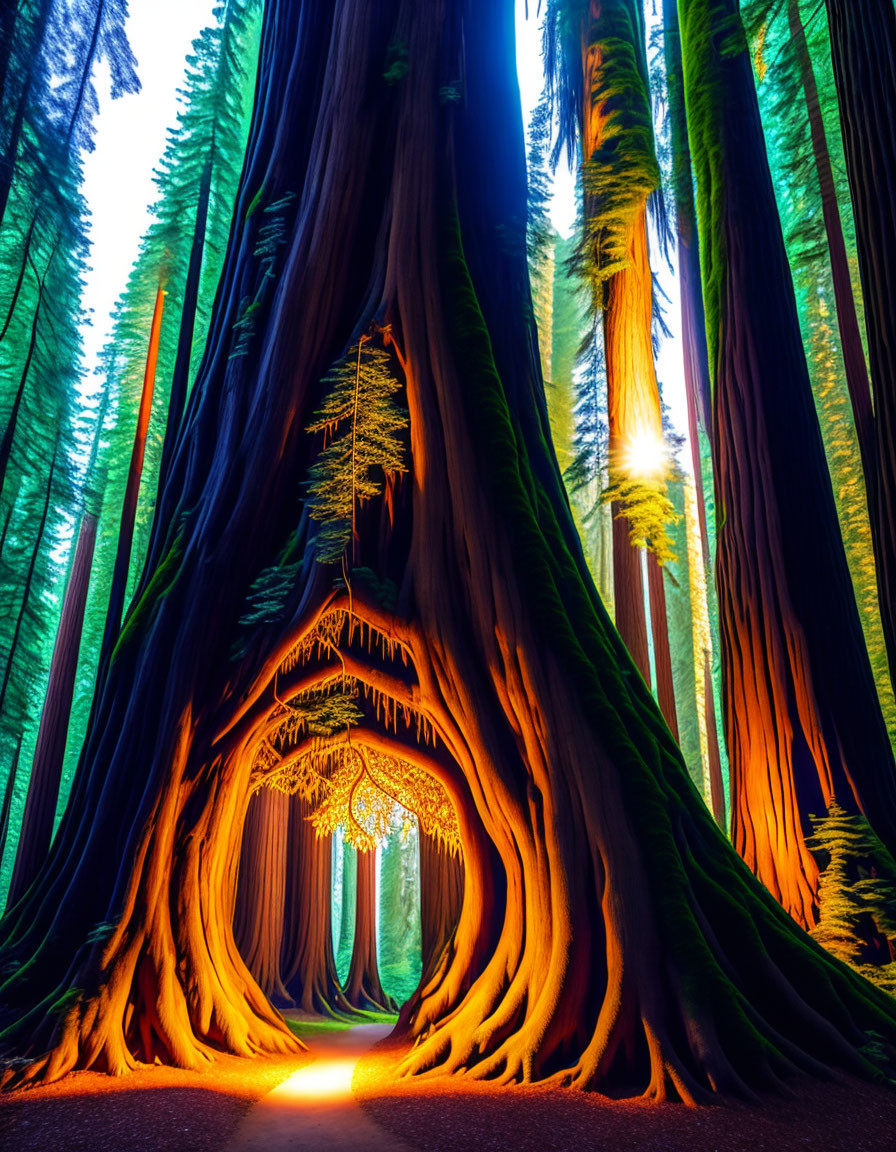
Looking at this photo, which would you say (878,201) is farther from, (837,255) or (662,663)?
(837,255)

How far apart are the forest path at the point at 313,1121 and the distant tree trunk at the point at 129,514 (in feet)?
17.9

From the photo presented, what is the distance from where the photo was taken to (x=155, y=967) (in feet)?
15.6

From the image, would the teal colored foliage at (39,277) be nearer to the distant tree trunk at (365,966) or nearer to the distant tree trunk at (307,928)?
the distant tree trunk at (307,928)

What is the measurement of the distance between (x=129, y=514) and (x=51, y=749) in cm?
406

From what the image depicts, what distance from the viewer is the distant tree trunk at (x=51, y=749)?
36.3ft

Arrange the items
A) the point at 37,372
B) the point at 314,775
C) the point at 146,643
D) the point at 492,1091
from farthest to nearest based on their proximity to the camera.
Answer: the point at 37,372 < the point at 314,775 < the point at 146,643 < the point at 492,1091

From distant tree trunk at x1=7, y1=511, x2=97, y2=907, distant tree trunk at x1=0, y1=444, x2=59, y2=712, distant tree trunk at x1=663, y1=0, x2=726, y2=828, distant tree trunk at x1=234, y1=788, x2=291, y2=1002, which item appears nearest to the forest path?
distant tree trunk at x1=234, y1=788, x2=291, y2=1002

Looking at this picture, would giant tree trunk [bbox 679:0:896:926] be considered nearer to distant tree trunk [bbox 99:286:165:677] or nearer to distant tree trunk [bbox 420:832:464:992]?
distant tree trunk [bbox 420:832:464:992]

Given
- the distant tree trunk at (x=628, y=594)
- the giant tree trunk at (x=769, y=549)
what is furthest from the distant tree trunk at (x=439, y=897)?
the giant tree trunk at (x=769, y=549)

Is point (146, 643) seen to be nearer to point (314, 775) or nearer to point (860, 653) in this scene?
point (314, 775)

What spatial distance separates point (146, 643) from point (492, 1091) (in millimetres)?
3730

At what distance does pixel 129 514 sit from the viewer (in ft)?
39.5

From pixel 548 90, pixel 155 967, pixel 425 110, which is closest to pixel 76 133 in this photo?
pixel 548 90

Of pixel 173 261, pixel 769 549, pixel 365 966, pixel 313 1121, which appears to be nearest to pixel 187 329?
pixel 173 261
